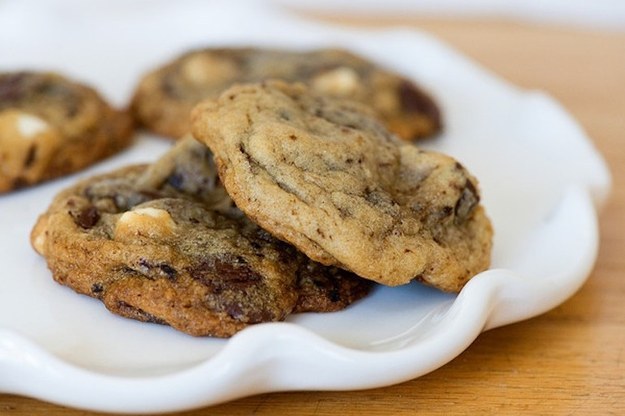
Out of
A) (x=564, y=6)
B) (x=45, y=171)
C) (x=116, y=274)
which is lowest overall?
(x=564, y=6)

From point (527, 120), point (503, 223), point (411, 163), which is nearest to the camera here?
point (411, 163)

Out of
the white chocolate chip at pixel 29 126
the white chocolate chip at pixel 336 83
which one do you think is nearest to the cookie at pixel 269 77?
the white chocolate chip at pixel 336 83

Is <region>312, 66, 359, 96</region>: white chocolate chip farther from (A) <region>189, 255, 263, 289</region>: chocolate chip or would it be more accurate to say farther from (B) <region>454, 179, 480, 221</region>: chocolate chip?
(A) <region>189, 255, 263, 289</region>: chocolate chip

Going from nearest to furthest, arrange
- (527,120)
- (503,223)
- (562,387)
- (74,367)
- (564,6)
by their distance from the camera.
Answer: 1. (74,367)
2. (562,387)
3. (503,223)
4. (527,120)
5. (564,6)

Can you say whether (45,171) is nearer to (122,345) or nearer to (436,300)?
(122,345)

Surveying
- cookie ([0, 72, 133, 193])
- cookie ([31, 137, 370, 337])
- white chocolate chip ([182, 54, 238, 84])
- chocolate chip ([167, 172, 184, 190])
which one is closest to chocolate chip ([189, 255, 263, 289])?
cookie ([31, 137, 370, 337])

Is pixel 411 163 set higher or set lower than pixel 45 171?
higher

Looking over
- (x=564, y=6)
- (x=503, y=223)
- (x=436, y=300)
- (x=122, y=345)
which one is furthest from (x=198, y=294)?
(x=564, y=6)
